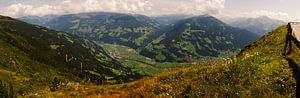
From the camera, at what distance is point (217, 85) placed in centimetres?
2195

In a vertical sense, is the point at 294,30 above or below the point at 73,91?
above

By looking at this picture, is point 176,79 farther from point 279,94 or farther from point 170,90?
point 279,94

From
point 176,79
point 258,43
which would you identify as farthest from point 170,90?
point 258,43

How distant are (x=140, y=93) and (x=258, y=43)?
54.2 ft

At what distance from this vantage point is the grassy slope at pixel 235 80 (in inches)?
785

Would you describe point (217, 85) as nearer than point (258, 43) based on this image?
Yes

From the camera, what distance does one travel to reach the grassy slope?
1994 cm

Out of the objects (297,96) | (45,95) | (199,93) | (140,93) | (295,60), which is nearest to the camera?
(297,96)

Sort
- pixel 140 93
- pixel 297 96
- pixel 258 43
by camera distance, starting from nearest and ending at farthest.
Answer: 1. pixel 297 96
2. pixel 140 93
3. pixel 258 43

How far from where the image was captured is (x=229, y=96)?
61.6ft

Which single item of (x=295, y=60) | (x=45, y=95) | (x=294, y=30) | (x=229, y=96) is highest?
(x=294, y=30)

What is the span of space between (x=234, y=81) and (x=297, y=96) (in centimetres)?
469

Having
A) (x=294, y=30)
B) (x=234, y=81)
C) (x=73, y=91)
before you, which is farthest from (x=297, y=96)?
(x=73, y=91)

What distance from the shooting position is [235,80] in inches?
875
